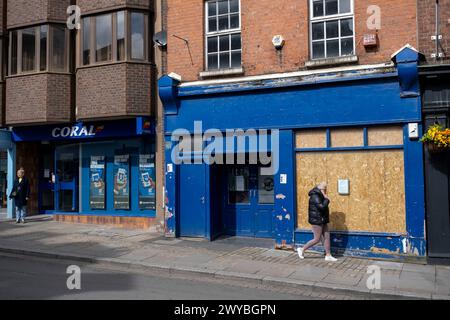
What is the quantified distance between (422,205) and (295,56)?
4.48m

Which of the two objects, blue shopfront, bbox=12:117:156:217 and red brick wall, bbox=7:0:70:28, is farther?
red brick wall, bbox=7:0:70:28

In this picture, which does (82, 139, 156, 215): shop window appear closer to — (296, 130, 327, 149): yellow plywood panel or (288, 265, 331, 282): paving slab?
(296, 130, 327, 149): yellow plywood panel

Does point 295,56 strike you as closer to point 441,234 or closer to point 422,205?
point 422,205

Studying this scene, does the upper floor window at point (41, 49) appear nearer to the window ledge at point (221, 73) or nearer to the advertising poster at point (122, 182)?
the advertising poster at point (122, 182)

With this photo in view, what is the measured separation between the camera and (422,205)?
9383 millimetres

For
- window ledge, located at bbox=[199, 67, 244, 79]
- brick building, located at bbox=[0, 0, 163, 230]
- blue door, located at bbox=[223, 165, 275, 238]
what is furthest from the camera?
brick building, located at bbox=[0, 0, 163, 230]

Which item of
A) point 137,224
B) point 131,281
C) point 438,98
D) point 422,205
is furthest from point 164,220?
point 438,98

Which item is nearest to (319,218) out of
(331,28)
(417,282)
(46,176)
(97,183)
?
(417,282)

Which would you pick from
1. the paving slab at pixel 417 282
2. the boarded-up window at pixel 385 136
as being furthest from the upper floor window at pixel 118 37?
the paving slab at pixel 417 282

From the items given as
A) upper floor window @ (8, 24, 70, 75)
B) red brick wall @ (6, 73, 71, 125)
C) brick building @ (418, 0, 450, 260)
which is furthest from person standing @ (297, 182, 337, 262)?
upper floor window @ (8, 24, 70, 75)

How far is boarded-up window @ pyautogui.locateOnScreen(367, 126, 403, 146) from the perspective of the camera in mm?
9766

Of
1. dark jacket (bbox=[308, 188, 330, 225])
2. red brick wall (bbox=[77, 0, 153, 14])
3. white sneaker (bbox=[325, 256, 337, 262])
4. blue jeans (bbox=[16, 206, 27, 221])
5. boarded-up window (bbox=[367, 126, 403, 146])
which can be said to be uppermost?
red brick wall (bbox=[77, 0, 153, 14])

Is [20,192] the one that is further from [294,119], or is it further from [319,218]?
[319,218]

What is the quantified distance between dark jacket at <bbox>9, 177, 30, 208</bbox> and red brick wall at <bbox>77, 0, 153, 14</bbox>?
5.99m
